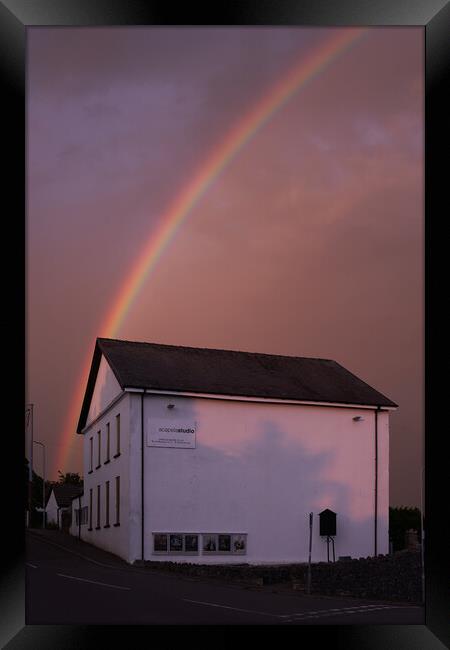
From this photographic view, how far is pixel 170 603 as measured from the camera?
14.8m

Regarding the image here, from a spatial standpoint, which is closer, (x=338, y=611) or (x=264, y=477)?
(x=338, y=611)

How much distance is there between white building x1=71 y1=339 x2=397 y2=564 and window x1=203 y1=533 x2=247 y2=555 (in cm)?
3

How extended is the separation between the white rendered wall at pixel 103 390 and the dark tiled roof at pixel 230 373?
1.66ft

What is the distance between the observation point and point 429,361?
8.48 metres

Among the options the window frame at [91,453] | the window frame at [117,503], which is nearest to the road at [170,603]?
the window frame at [117,503]

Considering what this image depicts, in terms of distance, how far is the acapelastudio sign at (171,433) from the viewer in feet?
90.5

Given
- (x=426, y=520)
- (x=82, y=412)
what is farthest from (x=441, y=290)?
(x=82, y=412)

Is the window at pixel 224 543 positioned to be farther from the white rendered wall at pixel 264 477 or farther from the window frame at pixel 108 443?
the window frame at pixel 108 443

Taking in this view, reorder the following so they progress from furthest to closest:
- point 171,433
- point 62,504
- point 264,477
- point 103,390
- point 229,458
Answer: point 62,504
point 103,390
point 264,477
point 229,458
point 171,433

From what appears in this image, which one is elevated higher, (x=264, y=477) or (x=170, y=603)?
(x=264, y=477)

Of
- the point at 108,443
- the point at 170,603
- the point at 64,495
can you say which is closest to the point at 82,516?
the point at 108,443

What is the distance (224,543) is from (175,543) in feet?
5.19

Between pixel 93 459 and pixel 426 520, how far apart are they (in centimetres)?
2755

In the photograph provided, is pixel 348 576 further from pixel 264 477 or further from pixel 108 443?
pixel 108 443
